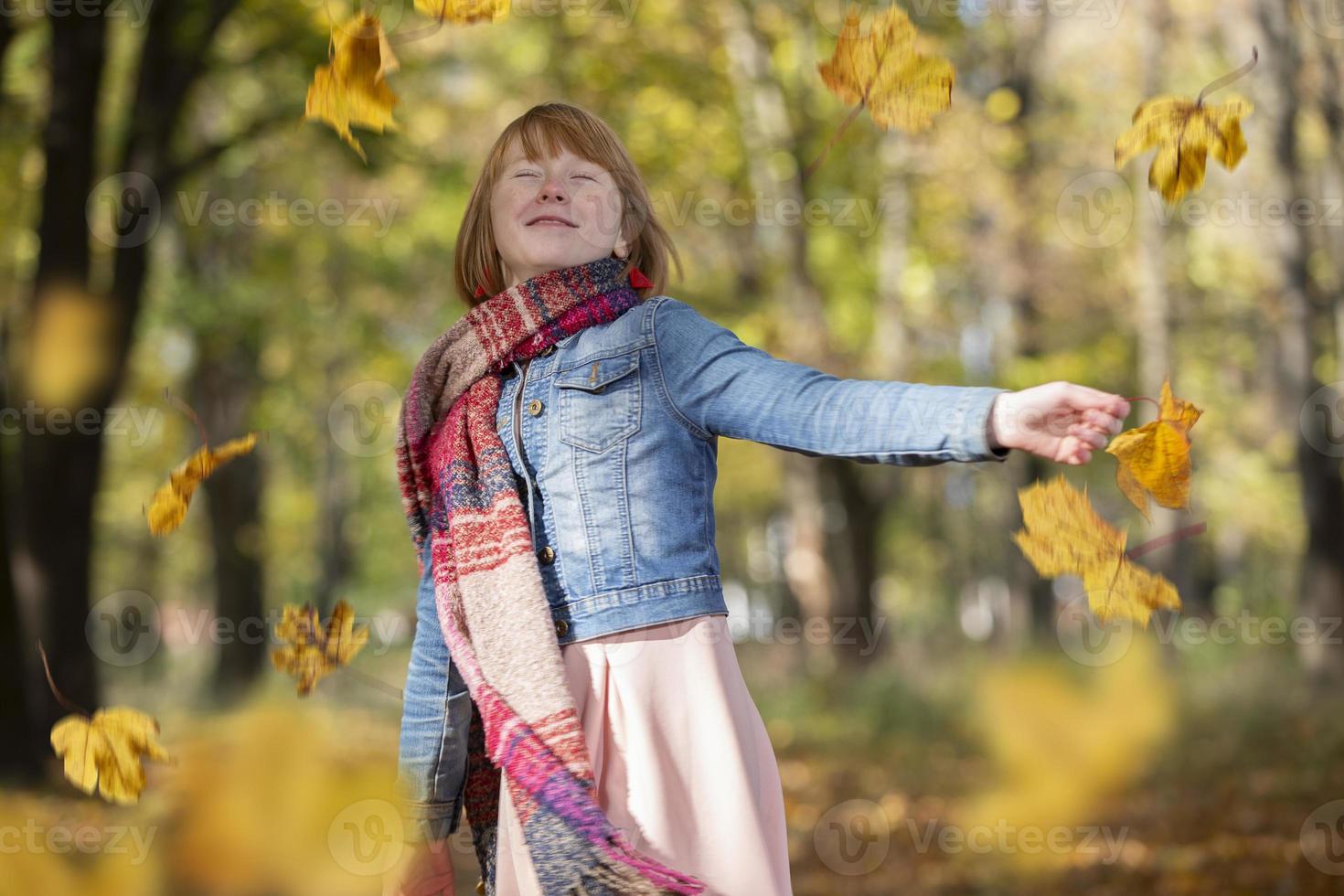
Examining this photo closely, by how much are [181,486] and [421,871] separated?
733mm

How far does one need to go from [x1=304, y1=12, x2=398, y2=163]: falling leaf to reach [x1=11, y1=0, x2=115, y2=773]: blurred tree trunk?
17.8 feet

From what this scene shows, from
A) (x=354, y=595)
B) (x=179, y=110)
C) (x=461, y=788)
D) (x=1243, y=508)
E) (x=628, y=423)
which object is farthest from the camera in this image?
(x=354, y=595)

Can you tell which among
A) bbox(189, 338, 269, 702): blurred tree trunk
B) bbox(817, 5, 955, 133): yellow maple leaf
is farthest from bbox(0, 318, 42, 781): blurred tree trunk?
bbox(189, 338, 269, 702): blurred tree trunk

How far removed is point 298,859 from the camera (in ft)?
16.0

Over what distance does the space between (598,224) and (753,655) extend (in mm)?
10532

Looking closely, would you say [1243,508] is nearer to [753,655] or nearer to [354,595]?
[753,655]

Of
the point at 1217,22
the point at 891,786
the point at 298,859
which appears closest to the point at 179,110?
the point at 298,859

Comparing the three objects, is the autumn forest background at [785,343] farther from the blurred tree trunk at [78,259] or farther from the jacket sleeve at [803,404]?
the jacket sleeve at [803,404]

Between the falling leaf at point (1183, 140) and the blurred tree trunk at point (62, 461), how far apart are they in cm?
615

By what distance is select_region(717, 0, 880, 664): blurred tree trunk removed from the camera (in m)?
9.78

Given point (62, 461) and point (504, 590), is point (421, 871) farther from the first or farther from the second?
point (62, 461)

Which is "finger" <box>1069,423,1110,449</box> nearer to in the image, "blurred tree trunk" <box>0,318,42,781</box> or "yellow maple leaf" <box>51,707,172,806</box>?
"yellow maple leaf" <box>51,707,172,806</box>

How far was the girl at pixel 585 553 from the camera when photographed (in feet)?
5.93

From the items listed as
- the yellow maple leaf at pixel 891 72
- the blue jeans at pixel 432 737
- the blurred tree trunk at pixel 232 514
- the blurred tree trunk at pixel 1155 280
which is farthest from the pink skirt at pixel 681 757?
the blurred tree trunk at pixel 232 514
